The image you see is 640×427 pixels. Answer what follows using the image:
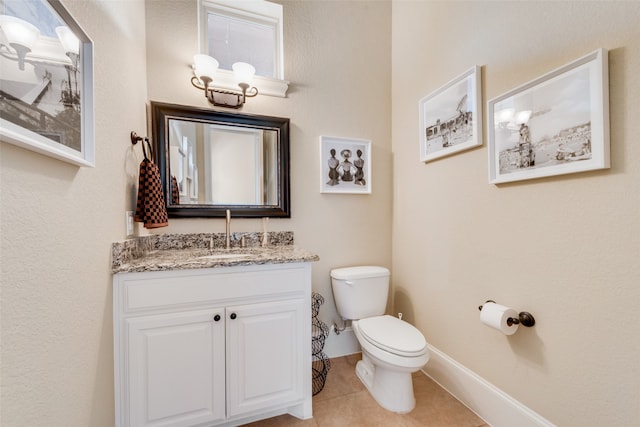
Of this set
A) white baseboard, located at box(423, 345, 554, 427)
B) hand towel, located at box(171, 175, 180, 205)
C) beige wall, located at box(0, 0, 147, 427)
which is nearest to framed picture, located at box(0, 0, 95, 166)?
beige wall, located at box(0, 0, 147, 427)

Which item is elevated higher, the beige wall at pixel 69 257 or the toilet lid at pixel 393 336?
the beige wall at pixel 69 257

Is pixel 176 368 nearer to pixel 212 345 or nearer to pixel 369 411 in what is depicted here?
pixel 212 345

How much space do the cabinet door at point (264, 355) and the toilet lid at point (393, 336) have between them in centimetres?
41

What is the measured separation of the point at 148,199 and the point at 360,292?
1433 mm

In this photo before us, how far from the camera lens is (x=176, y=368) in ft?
3.93

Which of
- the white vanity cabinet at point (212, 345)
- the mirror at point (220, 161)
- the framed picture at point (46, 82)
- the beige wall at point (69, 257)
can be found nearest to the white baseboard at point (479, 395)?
the white vanity cabinet at point (212, 345)

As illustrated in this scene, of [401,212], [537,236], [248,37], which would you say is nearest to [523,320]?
[537,236]

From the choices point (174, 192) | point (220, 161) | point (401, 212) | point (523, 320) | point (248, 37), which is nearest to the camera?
point (523, 320)

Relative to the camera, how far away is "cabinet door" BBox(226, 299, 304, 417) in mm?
1276

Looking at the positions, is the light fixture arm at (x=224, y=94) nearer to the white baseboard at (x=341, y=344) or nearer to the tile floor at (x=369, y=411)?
Answer: the white baseboard at (x=341, y=344)

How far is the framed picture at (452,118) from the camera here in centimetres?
140

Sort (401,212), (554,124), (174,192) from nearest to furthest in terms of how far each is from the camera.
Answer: (554,124) → (174,192) → (401,212)

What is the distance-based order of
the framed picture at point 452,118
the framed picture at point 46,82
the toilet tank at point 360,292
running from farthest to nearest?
the toilet tank at point 360,292
the framed picture at point 452,118
the framed picture at point 46,82

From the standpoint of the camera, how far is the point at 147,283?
3.82 feet
